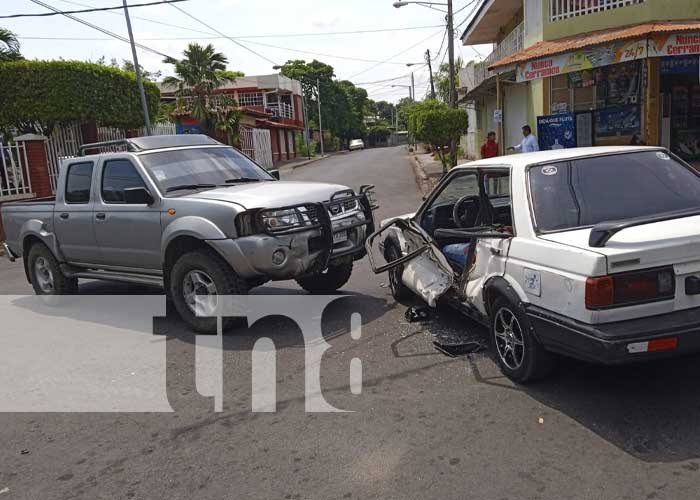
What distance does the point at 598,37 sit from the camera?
13.7m

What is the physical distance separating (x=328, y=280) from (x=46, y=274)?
3.79 metres

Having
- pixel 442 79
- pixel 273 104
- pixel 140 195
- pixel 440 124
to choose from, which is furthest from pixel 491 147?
pixel 273 104

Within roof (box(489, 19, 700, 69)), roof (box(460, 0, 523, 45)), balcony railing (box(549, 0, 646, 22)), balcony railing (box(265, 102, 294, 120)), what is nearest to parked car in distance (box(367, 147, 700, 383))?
Result: roof (box(489, 19, 700, 69))

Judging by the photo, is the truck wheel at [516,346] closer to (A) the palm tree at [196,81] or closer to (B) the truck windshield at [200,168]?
(B) the truck windshield at [200,168]

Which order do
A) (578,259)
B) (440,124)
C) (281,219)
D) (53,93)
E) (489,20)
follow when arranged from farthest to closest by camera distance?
(489,20) → (440,124) → (53,93) → (281,219) → (578,259)

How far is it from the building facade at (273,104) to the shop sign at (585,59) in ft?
92.5

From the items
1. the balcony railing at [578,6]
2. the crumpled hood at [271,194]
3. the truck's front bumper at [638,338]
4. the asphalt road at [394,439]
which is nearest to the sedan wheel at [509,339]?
→ the asphalt road at [394,439]

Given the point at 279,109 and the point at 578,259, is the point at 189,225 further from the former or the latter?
the point at 279,109

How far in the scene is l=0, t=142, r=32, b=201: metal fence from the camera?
1549cm

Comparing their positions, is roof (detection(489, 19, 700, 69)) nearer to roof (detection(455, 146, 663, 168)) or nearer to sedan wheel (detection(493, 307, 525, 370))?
roof (detection(455, 146, 663, 168))

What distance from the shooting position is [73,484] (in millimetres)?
3400

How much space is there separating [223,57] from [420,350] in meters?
30.9

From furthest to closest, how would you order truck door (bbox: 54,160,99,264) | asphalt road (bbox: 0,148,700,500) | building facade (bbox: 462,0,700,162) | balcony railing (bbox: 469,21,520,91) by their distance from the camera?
balcony railing (bbox: 469,21,520,91), building facade (bbox: 462,0,700,162), truck door (bbox: 54,160,99,264), asphalt road (bbox: 0,148,700,500)

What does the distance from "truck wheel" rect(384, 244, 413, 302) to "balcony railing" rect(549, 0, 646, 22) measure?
1152 cm
